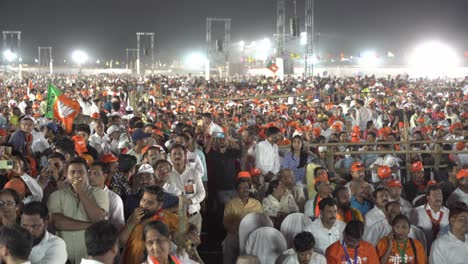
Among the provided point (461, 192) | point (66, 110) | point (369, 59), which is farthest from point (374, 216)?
point (369, 59)

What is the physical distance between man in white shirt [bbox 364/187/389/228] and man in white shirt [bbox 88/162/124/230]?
3.25m

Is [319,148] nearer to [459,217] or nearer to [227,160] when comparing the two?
[227,160]

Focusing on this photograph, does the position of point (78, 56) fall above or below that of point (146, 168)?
above

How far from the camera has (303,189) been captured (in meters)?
9.84

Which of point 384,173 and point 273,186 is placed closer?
point 273,186

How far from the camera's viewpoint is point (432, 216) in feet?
27.7

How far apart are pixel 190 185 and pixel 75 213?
220cm

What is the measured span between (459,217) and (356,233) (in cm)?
136

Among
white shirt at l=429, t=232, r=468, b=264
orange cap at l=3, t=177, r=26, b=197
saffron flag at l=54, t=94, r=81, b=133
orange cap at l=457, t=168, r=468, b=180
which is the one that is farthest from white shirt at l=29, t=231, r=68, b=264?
saffron flag at l=54, t=94, r=81, b=133

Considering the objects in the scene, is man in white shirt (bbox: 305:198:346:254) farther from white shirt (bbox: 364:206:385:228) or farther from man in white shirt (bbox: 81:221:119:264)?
man in white shirt (bbox: 81:221:119:264)

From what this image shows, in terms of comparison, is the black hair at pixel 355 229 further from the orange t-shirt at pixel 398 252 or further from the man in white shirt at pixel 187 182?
the man in white shirt at pixel 187 182

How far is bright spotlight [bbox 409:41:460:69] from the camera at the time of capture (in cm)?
6025

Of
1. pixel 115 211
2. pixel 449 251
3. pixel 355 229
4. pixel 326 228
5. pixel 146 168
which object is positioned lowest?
pixel 449 251

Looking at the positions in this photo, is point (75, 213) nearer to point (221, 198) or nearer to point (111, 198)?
point (111, 198)
